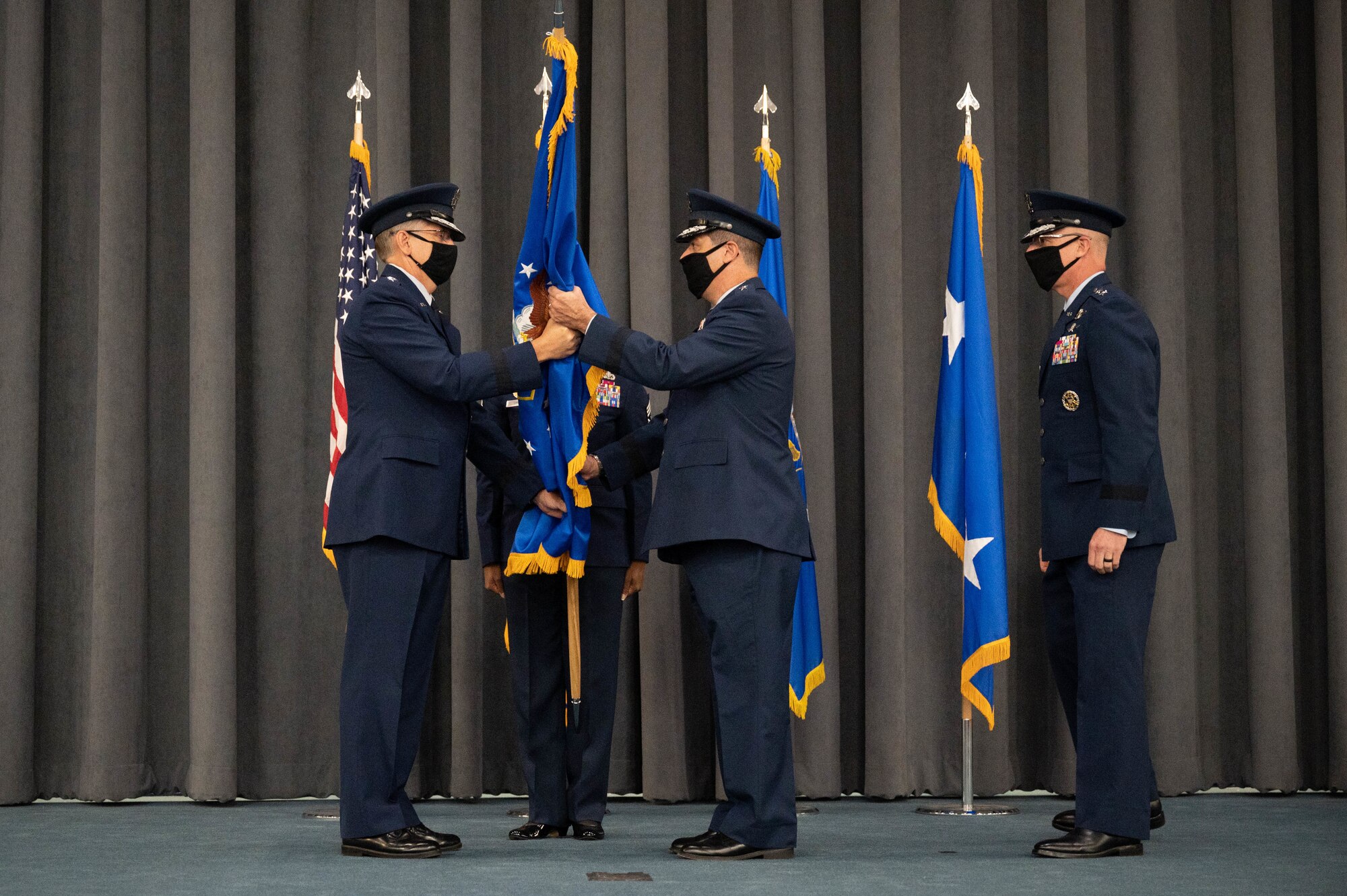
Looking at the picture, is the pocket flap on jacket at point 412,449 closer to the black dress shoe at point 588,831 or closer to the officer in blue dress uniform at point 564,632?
the officer in blue dress uniform at point 564,632

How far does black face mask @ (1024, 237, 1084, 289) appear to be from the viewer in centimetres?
334

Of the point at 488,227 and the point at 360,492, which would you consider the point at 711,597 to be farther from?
the point at 488,227

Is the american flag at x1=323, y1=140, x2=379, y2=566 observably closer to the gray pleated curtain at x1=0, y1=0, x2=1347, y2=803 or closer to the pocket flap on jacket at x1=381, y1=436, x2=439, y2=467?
the gray pleated curtain at x1=0, y1=0, x2=1347, y2=803

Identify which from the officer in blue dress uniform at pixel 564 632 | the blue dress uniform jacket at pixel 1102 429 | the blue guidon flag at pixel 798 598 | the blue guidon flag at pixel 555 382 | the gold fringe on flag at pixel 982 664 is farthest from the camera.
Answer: the blue guidon flag at pixel 798 598

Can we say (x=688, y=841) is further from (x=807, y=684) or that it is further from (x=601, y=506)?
(x=807, y=684)

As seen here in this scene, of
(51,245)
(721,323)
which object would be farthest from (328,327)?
(721,323)

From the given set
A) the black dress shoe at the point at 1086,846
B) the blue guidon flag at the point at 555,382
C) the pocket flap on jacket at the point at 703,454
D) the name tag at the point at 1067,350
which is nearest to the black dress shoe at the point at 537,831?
the blue guidon flag at the point at 555,382

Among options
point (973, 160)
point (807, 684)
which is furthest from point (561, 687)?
point (973, 160)

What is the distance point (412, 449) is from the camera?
3000 mm

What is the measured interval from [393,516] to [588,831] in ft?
3.62

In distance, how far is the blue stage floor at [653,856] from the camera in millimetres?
2564

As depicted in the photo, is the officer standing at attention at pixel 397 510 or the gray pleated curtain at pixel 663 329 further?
the gray pleated curtain at pixel 663 329

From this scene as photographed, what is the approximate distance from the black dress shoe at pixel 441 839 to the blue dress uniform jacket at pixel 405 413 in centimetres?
67

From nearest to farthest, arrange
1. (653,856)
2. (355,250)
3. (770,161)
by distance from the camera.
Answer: (653,856), (355,250), (770,161)
